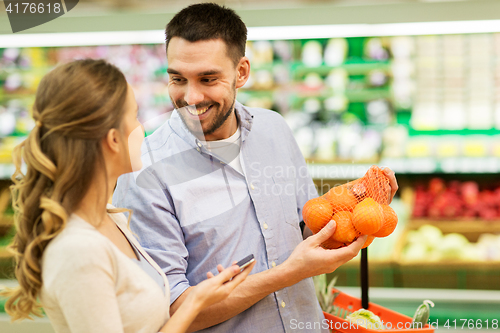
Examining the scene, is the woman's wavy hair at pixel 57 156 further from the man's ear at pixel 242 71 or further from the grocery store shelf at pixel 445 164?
the grocery store shelf at pixel 445 164

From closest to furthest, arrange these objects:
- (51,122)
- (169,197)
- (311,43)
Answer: (51,122) → (169,197) → (311,43)

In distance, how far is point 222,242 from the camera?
1.45m

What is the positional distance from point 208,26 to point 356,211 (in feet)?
2.62

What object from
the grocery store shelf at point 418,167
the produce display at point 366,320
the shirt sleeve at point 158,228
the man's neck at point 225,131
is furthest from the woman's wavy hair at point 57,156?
the grocery store shelf at point 418,167

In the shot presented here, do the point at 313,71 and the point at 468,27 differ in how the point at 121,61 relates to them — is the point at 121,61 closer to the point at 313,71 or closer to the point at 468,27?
the point at 313,71

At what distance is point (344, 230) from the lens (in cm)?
133

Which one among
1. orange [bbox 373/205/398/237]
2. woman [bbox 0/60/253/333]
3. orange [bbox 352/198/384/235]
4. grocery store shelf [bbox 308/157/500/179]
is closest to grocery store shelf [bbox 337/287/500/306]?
grocery store shelf [bbox 308/157/500/179]

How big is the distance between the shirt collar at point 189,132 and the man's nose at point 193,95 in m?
0.13

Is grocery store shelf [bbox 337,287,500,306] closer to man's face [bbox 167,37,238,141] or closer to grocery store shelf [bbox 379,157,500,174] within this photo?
grocery store shelf [bbox 379,157,500,174]

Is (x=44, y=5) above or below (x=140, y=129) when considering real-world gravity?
above

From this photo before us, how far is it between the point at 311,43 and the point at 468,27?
1.16 metres

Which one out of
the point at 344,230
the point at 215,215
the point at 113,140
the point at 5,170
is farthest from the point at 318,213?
the point at 5,170

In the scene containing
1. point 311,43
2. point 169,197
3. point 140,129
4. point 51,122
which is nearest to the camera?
point 51,122

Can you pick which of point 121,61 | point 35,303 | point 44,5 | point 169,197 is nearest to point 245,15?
point 121,61
